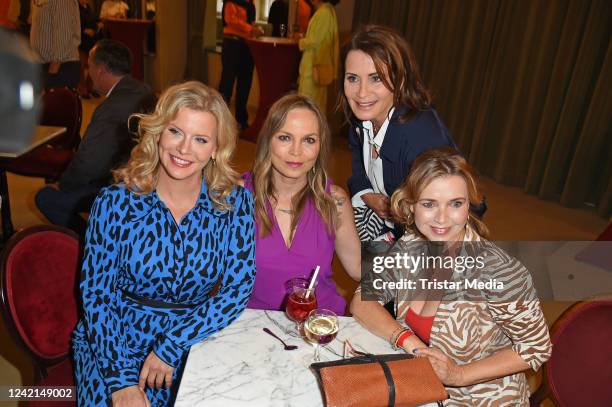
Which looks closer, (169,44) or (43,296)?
(43,296)

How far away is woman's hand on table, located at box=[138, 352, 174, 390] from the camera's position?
66.3 inches

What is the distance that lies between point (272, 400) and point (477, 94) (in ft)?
16.3

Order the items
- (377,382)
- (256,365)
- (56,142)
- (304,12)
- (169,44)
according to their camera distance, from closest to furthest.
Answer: (377,382), (256,365), (56,142), (304,12), (169,44)

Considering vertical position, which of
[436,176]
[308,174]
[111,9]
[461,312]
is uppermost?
[111,9]

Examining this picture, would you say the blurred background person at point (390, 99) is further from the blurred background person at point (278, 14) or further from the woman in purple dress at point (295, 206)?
the blurred background person at point (278, 14)

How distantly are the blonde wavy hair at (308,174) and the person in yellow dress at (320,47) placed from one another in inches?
145

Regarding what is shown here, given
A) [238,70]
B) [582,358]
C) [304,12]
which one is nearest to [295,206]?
[582,358]

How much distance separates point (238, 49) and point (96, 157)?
14.3ft

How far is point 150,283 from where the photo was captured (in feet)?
5.74

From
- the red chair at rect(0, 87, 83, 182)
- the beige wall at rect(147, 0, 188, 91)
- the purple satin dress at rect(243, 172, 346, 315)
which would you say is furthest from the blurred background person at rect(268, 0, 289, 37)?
the purple satin dress at rect(243, 172, 346, 315)

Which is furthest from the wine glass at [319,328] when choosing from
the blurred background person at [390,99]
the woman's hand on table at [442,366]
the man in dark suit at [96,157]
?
the man in dark suit at [96,157]

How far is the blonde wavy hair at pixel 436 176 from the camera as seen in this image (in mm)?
1687

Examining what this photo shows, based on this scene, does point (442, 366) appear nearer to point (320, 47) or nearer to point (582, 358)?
point (582, 358)

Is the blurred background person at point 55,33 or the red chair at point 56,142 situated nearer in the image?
the red chair at point 56,142
